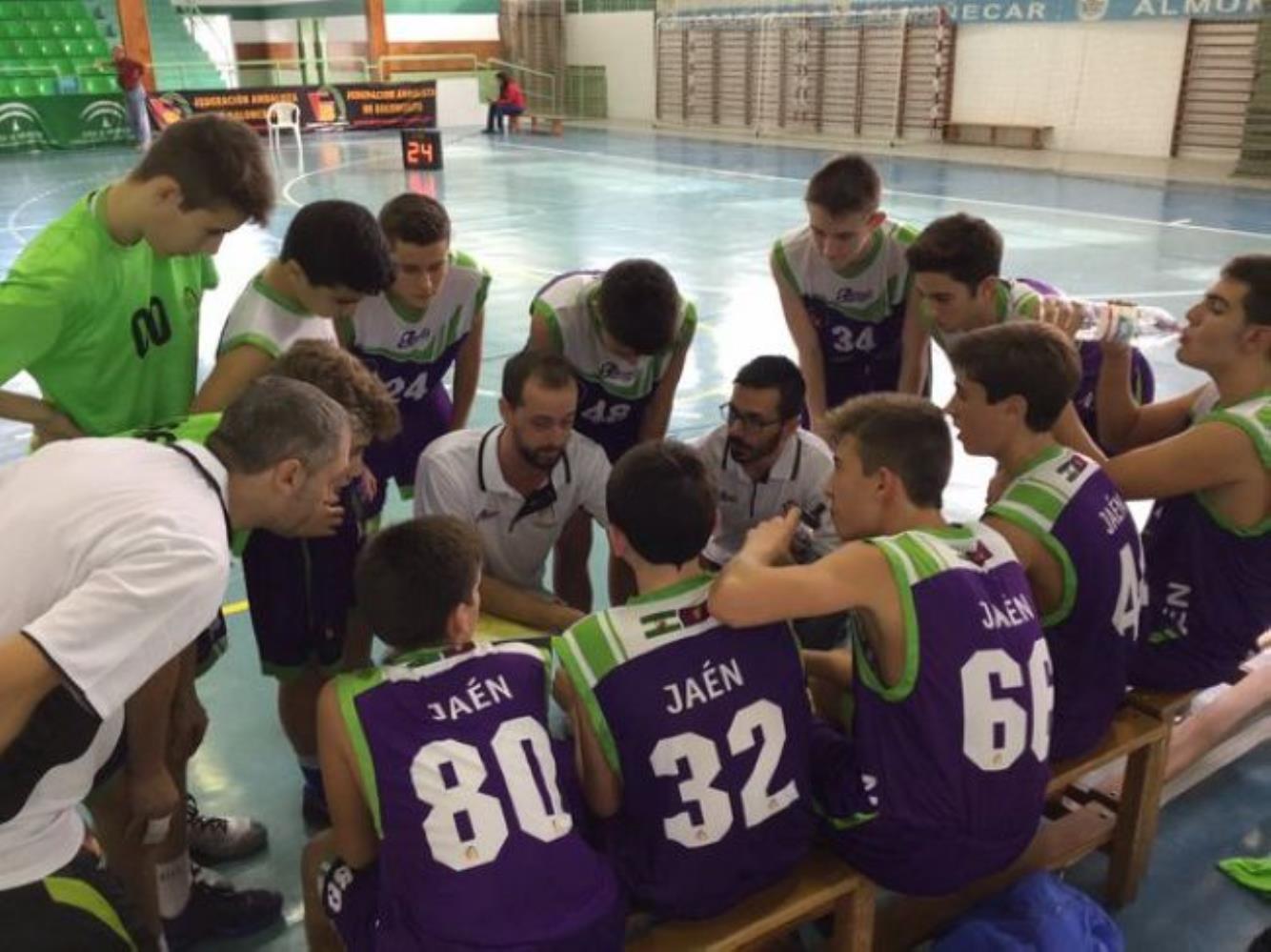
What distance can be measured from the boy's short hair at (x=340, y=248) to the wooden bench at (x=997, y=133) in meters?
22.2

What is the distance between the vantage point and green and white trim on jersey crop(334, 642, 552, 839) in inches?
84.4

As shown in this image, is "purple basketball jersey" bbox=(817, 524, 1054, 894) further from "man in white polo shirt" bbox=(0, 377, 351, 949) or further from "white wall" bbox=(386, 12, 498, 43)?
"white wall" bbox=(386, 12, 498, 43)

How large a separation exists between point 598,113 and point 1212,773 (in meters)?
33.8

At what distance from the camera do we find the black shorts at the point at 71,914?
6.48 feet

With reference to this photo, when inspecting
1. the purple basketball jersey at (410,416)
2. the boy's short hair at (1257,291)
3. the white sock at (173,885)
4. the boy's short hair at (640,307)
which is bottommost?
the white sock at (173,885)

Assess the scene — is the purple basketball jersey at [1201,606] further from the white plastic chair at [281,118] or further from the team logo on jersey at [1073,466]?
the white plastic chair at [281,118]

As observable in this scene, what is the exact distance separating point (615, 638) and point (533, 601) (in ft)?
3.77

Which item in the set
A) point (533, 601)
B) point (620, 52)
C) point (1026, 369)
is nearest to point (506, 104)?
point (620, 52)

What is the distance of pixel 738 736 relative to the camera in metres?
2.30

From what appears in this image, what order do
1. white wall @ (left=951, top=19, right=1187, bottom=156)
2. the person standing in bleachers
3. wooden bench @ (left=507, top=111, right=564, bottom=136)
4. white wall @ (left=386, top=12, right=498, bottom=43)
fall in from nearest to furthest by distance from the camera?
white wall @ (left=951, top=19, right=1187, bottom=156)
the person standing in bleachers
wooden bench @ (left=507, top=111, right=564, bottom=136)
white wall @ (left=386, top=12, right=498, bottom=43)

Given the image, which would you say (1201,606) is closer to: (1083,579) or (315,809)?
(1083,579)

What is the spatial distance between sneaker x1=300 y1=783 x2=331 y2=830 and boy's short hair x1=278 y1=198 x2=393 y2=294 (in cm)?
163

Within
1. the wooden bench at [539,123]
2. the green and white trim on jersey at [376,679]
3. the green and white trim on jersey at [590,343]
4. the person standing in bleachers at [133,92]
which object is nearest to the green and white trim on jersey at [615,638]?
the green and white trim on jersey at [376,679]

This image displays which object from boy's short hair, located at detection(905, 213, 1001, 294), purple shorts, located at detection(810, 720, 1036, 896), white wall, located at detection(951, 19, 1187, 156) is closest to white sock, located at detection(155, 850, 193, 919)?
purple shorts, located at detection(810, 720, 1036, 896)
